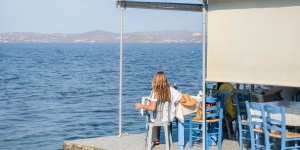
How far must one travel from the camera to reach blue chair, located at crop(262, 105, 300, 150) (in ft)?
25.5

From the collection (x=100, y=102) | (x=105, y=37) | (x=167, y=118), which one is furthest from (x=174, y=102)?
(x=105, y=37)

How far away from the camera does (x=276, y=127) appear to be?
789 cm

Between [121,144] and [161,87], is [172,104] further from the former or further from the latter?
[121,144]

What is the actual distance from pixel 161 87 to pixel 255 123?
161 cm

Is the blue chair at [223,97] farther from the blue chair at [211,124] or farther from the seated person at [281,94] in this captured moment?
the seated person at [281,94]

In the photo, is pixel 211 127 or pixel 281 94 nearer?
pixel 211 127

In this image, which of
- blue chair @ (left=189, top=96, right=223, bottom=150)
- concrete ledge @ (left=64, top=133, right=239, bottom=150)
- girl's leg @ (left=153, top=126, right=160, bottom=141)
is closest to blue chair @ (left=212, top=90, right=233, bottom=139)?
blue chair @ (left=189, top=96, right=223, bottom=150)

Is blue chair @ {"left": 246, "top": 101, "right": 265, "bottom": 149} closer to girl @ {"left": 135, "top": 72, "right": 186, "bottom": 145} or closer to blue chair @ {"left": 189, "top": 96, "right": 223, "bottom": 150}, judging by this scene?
blue chair @ {"left": 189, "top": 96, "right": 223, "bottom": 150}

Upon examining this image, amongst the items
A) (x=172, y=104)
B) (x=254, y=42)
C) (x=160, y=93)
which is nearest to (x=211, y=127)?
(x=172, y=104)

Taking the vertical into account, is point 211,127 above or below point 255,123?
below

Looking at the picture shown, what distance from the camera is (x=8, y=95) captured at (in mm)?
32094

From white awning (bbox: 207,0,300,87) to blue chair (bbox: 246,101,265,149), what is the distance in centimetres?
50

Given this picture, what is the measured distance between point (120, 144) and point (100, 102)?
17.7 meters

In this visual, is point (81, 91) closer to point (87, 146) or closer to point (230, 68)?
point (87, 146)
